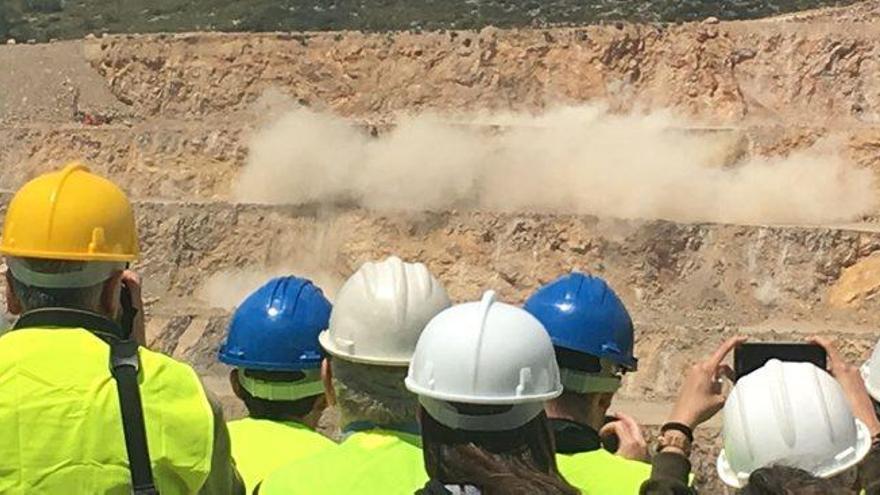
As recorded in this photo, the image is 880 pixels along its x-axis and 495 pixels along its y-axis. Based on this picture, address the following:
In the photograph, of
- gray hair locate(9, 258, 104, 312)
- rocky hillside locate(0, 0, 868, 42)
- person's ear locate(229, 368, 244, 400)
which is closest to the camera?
gray hair locate(9, 258, 104, 312)

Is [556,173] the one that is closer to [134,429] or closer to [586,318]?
[586,318]

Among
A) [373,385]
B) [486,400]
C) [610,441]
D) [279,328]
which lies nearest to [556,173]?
[279,328]

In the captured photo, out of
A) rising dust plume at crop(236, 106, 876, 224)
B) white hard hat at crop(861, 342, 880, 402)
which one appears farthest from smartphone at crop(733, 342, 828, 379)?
rising dust plume at crop(236, 106, 876, 224)

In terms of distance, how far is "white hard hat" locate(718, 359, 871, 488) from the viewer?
11.3 feet

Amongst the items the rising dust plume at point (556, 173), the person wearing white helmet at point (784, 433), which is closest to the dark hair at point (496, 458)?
the person wearing white helmet at point (784, 433)

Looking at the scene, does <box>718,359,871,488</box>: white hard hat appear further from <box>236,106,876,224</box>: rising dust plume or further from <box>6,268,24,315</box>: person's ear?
<box>236,106,876,224</box>: rising dust plume

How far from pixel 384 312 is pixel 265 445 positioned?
573mm

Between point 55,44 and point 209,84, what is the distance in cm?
641

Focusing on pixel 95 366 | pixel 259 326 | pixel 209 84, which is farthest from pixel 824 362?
pixel 209 84

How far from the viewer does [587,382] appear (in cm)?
422

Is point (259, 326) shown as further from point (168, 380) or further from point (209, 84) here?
point (209, 84)

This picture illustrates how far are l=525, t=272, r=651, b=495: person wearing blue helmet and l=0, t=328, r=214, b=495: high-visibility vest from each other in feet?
3.03

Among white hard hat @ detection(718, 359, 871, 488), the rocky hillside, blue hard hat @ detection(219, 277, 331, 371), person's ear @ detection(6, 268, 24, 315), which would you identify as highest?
person's ear @ detection(6, 268, 24, 315)

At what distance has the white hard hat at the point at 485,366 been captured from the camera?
324 centimetres
